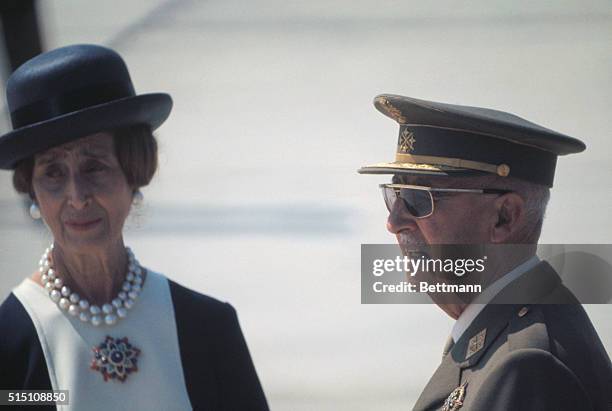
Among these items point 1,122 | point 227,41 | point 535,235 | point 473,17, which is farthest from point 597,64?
point 535,235

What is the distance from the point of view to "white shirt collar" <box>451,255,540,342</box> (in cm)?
230

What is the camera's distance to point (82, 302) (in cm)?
241

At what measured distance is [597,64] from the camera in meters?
5.26

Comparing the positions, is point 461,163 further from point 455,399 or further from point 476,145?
point 455,399

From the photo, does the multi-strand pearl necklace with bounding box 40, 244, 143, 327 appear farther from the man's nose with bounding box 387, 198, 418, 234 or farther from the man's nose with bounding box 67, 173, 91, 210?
the man's nose with bounding box 387, 198, 418, 234

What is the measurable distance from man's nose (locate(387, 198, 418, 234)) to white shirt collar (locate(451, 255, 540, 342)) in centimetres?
19

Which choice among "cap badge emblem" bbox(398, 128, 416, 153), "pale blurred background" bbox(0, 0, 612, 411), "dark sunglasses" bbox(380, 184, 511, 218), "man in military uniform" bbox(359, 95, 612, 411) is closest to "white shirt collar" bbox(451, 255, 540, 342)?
"man in military uniform" bbox(359, 95, 612, 411)

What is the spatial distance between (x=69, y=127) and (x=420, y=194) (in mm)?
688

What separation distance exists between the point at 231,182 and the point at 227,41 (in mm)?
708

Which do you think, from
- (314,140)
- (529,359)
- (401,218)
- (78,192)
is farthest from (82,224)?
(314,140)

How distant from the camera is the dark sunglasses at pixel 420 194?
230 cm

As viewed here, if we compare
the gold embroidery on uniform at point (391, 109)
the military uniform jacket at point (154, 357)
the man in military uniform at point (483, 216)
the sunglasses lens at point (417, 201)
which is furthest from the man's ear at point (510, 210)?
the military uniform jacket at point (154, 357)

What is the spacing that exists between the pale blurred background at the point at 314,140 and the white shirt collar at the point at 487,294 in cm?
181

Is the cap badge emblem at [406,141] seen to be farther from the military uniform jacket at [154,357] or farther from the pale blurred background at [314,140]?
the pale blurred background at [314,140]
